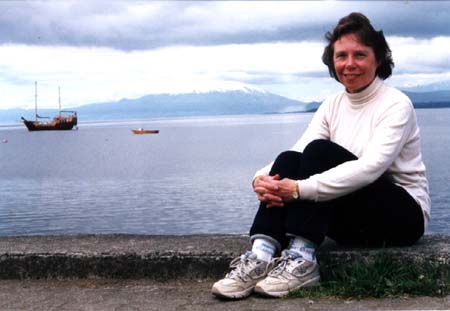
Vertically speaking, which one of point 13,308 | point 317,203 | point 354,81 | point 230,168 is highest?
point 354,81

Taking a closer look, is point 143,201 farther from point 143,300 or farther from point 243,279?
point 243,279

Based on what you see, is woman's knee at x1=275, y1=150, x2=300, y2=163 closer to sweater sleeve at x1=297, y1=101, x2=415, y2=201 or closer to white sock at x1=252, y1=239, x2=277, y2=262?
sweater sleeve at x1=297, y1=101, x2=415, y2=201

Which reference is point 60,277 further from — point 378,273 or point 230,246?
point 378,273

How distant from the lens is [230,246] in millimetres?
4598

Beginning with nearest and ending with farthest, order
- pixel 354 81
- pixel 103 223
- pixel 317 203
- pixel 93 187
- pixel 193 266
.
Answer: pixel 317 203 → pixel 354 81 → pixel 193 266 → pixel 103 223 → pixel 93 187

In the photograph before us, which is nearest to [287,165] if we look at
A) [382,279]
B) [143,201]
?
[382,279]

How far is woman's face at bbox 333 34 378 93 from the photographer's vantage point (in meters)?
4.07

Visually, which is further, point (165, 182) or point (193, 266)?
point (165, 182)

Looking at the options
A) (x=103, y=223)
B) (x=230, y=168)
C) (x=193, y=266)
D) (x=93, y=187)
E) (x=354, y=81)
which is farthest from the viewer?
(x=230, y=168)

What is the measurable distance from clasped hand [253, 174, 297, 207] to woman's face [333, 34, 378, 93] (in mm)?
719

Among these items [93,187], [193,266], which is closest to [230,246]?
[193,266]

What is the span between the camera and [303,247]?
392 centimetres

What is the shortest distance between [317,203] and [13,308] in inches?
68.5

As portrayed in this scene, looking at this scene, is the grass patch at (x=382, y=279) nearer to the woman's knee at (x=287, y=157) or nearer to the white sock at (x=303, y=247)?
the white sock at (x=303, y=247)
